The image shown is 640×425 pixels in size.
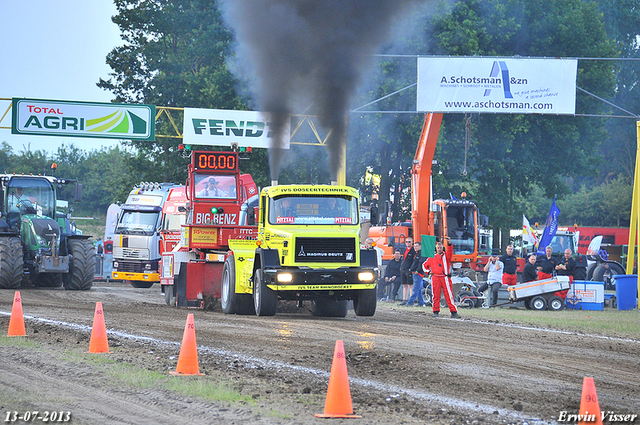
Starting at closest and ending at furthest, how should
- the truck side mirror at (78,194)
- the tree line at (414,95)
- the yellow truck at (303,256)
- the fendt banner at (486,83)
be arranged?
1. the yellow truck at (303,256)
2. the truck side mirror at (78,194)
3. the fendt banner at (486,83)
4. the tree line at (414,95)

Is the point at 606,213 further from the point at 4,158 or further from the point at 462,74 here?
the point at 4,158

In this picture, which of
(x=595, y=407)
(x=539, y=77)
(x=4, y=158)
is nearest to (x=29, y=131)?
(x=539, y=77)

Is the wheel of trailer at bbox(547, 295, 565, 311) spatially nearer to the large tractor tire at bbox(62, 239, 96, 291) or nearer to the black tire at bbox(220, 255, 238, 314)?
the black tire at bbox(220, 255, 238, 314)

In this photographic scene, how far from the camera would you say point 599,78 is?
42.2 metres

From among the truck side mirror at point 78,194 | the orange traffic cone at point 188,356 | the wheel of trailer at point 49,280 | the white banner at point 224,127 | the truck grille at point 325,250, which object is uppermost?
the white banner at point 224,127

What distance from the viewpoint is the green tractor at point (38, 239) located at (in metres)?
24.7

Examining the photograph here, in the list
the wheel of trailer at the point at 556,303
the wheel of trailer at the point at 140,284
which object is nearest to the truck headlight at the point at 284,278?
the wheel of trailer at the point at 556,303

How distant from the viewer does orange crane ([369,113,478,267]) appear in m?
29.0

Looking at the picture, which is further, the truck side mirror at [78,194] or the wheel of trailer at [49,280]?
the wheel of trailer at [49,280]

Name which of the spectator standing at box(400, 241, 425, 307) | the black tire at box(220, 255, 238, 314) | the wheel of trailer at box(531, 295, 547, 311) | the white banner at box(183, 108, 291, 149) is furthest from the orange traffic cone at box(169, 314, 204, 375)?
the white banner at box(183, 108, 291, 149)

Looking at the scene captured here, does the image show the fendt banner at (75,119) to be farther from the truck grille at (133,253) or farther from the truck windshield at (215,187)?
the truck windshield at (215,187)

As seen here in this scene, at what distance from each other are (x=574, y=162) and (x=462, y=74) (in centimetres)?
2097

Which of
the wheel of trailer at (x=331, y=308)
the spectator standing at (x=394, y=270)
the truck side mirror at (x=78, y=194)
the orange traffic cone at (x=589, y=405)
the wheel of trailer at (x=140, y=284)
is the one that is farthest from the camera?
the wheel of trailer at (x=140, y=284)

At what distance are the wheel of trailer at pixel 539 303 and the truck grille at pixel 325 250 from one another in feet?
25.4
